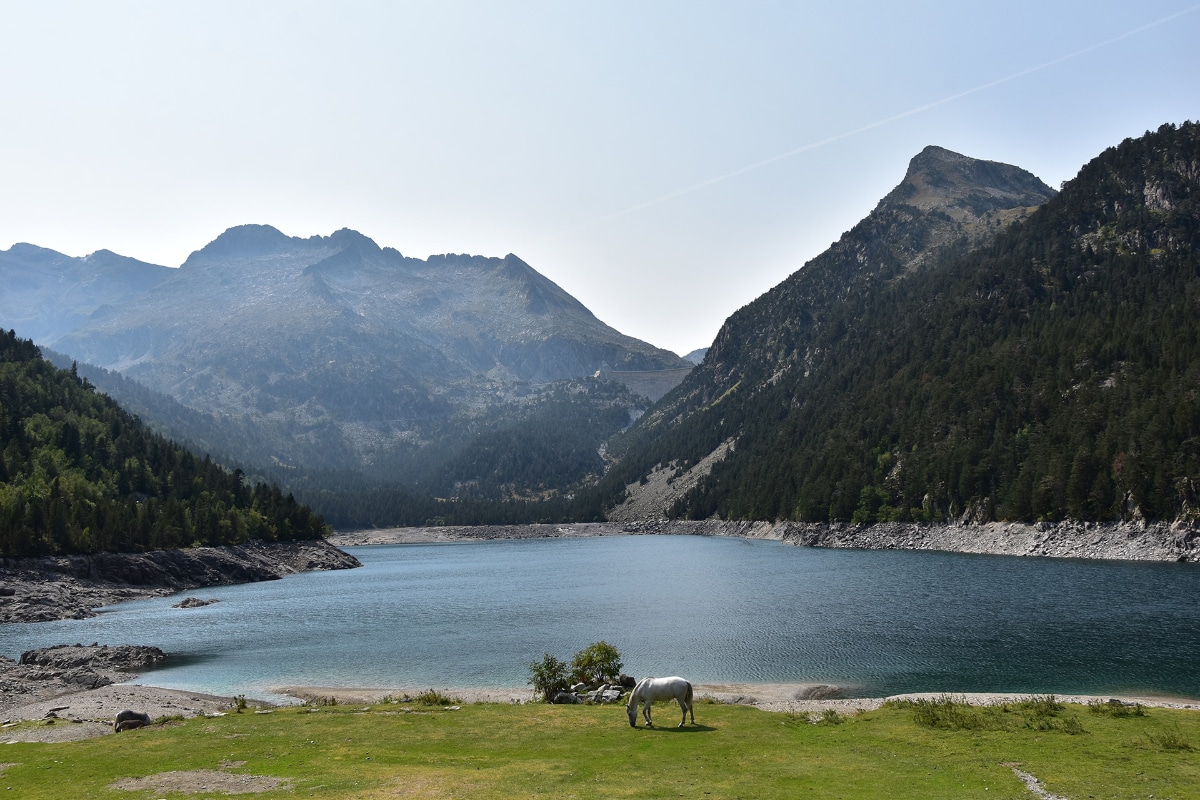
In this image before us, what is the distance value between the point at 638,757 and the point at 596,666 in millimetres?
21315

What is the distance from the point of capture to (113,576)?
421 ft

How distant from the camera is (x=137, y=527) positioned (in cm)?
14112

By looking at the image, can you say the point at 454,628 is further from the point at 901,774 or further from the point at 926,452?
the point at 926,452

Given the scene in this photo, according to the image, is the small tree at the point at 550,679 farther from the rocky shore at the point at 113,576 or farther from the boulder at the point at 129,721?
the rocky shore at the point at 113,576

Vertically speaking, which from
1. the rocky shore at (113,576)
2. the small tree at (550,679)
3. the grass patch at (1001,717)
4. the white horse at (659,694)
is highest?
the white horse at (659,694)

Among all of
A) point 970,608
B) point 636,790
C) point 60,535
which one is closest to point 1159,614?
point 970,608

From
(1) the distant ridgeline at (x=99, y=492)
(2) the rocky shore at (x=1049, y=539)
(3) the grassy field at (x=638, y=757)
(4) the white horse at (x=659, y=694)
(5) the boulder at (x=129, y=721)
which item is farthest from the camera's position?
(1) the distant ridgeline at (x=99, y=492)

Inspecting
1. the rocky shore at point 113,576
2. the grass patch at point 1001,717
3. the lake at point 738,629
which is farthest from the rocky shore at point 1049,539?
the rocky shore at point 113,576

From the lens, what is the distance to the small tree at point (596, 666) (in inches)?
1978

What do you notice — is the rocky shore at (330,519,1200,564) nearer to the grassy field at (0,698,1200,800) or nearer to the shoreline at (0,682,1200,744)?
the shoreline at (0,682,1200,744)

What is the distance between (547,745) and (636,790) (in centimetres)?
879

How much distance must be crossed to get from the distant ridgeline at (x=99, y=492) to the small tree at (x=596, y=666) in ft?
340

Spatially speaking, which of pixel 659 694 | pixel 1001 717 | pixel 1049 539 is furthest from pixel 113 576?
pixel 1049 539

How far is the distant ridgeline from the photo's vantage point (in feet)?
412
